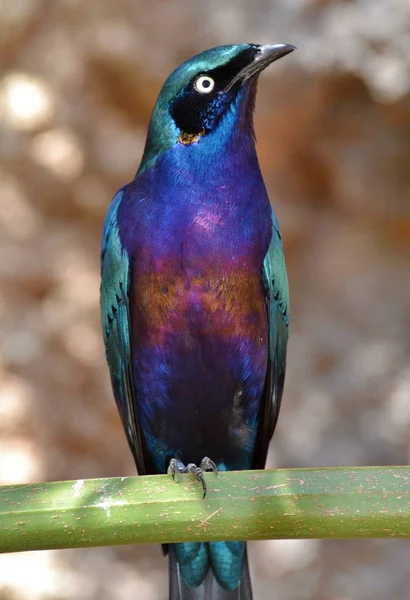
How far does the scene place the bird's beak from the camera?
240 centimetres

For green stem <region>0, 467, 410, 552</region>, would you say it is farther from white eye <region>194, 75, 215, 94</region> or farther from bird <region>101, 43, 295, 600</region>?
white eye <region>194, 75, 215, 94</region>

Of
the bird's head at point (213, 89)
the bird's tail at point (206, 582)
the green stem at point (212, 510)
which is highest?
the bird's head at point (213, 89)

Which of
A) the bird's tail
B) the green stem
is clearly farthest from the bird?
the green stem

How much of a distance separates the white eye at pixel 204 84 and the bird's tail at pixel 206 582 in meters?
1.26

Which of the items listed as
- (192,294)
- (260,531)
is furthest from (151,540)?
(192,294)

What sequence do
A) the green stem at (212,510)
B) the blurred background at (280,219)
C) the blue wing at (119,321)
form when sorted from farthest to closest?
the blurred background at (280,219) → the blue wing at (119,321) → the green stem at (212,510)

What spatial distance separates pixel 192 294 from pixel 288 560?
2.39m

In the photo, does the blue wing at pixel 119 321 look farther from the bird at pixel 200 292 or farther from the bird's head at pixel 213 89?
the bird's head at pixel 213 89

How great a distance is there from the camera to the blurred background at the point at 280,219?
4.36 m

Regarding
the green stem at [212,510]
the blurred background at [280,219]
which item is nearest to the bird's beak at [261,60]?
the green stem at [212,510]

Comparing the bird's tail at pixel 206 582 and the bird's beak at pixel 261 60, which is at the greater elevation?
the bird's beak at pixel 261 60

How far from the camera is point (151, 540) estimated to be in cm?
175

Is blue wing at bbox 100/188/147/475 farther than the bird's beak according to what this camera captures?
Yes

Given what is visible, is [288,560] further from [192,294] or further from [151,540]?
[151,540]
